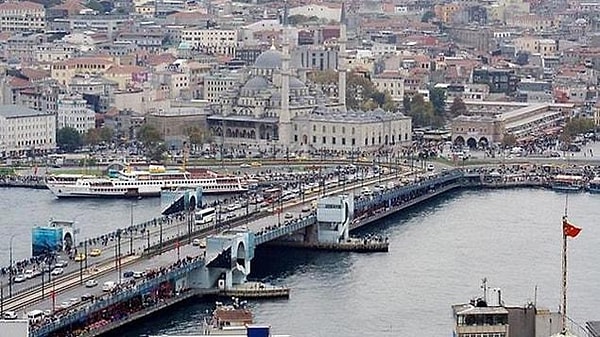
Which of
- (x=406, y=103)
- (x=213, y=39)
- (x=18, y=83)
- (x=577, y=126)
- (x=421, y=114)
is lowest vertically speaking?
(x=577, y=126)

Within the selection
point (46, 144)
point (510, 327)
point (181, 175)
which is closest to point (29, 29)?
point (46, 144)

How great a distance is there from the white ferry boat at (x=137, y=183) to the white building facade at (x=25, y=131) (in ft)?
13.9

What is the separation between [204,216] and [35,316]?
22.7 feet

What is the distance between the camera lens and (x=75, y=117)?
113 ft

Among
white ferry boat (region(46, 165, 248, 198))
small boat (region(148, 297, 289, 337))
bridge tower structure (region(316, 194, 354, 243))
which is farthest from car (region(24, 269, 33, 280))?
white ferry boat (region(46, 165, 248, 198))

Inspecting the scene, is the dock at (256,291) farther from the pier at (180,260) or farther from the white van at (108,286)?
the white van at (108,286)

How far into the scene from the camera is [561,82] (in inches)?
1624

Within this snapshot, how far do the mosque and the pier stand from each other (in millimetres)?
6253

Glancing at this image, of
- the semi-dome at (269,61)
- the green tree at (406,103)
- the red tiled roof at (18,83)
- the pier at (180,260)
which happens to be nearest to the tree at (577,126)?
the green tree at (406,103)

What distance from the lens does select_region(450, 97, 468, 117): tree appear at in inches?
1462

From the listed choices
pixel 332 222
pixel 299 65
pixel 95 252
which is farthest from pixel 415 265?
pixel 299 65

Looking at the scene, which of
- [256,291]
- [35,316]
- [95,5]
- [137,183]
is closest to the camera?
[35,316]

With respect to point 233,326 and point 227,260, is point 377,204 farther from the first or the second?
point 233,326

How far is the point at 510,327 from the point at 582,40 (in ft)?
129
